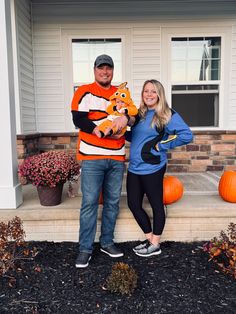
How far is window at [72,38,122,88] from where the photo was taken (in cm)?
527

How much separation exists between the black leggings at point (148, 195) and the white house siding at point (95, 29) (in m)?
2.85

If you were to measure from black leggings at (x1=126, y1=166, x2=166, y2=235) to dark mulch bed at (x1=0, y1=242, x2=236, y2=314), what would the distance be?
1.13 feet

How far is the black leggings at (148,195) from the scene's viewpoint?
2.71m

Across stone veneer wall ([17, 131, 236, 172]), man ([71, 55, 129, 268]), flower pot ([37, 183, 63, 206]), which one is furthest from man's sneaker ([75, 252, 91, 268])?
stone veneer wall ([17, 131, 236, 172])

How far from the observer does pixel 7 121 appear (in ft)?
10.3

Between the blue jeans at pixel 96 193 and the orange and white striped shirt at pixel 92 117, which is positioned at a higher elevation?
the orange and white striped shirt at pixel 92 117

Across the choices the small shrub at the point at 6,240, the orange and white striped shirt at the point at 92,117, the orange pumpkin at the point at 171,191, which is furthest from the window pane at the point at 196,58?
the small shrub at the point at 6,240

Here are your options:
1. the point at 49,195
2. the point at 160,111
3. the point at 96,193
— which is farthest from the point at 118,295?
the point at 160,111

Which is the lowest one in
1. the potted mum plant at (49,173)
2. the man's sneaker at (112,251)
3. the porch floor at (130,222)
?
the man's sneaker at (112,251)

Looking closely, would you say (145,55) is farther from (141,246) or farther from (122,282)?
(122,282)

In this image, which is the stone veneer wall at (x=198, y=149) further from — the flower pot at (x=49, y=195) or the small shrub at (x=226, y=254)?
the small shrub at (x=226, y=254)

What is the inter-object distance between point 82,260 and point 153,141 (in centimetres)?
122

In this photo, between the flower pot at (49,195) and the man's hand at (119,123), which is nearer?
the man's hand at (119,123)

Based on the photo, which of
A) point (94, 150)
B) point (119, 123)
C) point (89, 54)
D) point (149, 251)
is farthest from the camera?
point (89, 54)
